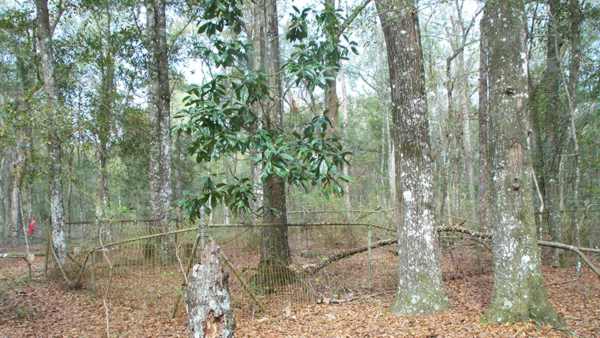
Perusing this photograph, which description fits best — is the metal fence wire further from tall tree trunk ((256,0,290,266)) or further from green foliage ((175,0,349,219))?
green foliage ((175,0,349,219))

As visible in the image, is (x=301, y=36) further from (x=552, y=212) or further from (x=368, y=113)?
(x=368, y=113)

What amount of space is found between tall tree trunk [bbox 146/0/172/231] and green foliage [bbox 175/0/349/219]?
5.12m

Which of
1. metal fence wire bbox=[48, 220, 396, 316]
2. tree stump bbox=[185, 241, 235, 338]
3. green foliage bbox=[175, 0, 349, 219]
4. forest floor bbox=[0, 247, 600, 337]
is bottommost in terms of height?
forest floor bbox=[0, 247, 600, 337]

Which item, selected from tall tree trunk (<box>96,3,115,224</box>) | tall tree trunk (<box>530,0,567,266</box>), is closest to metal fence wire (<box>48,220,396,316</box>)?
tall tree trunk (<box>96,3,115,224</box>)

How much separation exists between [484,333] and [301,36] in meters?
4.64

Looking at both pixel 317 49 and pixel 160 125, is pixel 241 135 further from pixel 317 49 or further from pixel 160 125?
pixel 160 125

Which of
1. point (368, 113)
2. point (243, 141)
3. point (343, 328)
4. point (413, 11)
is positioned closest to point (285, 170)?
point (243, 141)

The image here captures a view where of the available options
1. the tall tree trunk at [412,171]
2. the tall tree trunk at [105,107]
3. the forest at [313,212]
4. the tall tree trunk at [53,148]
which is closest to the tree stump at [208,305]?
the forest at [313,212]

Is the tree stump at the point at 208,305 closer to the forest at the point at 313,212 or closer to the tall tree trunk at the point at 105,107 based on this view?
the forest at the point at 313,212

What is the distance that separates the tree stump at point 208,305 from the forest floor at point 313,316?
2475 millimetres

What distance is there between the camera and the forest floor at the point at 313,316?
5098 millimetres

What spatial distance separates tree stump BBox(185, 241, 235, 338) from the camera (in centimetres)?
305

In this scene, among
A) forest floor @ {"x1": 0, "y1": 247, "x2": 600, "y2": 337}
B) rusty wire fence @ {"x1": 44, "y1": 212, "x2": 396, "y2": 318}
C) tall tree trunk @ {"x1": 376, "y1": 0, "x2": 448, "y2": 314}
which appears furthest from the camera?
rusty wire fence @ {"x1": 44, "y1": 212, "x2": 396, "y2": 318}

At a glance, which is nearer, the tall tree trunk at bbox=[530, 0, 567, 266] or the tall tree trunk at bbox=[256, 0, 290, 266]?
the tall tree trunk at bbox=[256, 0, 290, 266]
